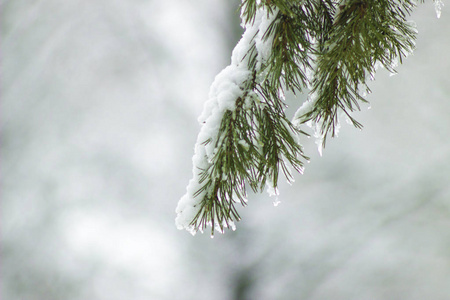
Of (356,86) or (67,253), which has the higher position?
(67,253)

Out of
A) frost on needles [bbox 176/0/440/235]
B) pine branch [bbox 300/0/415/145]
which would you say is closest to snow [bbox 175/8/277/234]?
frost on needles [bbox 176/0/440/235]

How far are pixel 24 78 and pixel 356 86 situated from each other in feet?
13.7

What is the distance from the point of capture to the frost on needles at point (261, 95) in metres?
0.65

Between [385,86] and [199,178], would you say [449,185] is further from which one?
[199,178]

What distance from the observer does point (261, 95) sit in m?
0.69

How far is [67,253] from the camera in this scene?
3.53 meters

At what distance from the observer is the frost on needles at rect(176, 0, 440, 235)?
2.13 feet

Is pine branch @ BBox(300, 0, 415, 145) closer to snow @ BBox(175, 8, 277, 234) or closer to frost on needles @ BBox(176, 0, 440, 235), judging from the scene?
frost on needles @ BBox(176, 0, 440, 235)

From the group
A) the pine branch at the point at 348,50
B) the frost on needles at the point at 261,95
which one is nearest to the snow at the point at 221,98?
the frost on needles at the point at 261,95

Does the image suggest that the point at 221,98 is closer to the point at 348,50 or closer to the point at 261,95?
the point at 261,95

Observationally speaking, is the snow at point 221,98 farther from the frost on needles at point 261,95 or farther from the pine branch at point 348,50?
the pine branch at point 348,50

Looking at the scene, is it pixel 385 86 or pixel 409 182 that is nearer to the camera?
pixel 409 182

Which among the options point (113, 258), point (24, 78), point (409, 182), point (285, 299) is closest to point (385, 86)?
point (409, 182)

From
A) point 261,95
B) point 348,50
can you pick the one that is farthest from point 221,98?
point 348,50
